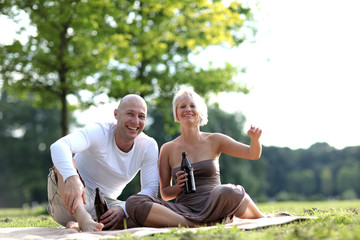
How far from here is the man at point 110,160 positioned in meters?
4.86

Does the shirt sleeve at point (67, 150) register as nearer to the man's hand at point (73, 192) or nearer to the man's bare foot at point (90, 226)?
the man's hand at point (73, 192)

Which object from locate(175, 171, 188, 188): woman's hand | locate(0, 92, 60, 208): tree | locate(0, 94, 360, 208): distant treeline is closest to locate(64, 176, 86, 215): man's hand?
locate(175, 171, 188, 188): woman's hand

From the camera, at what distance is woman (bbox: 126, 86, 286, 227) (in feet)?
15.6

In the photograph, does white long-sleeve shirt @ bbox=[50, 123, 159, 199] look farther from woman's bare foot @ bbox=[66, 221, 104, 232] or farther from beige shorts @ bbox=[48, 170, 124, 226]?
woman's bare foot @ bbox=[66, 221, 104, 232]

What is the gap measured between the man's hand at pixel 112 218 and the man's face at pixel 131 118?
91cm

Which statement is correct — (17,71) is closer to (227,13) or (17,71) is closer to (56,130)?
(227,13)

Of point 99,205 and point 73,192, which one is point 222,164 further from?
point 73,192

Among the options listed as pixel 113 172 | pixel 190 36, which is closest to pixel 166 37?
pixel 190 36

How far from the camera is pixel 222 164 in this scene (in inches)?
1093

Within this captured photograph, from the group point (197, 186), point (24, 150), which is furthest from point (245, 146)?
point (24, 150)

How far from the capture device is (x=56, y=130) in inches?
1364

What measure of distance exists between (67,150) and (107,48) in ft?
26.1

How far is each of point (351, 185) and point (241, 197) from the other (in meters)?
49.3

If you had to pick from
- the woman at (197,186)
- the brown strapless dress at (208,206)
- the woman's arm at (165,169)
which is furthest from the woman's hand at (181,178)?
the woman's arm at (165,169)
